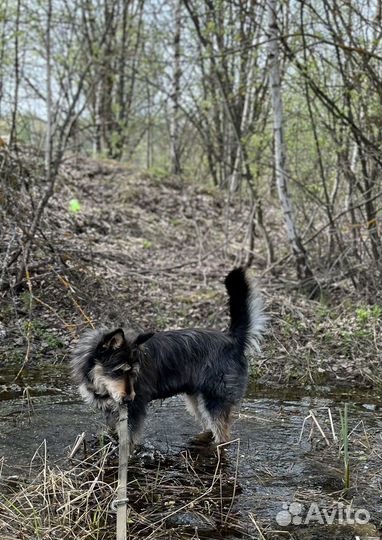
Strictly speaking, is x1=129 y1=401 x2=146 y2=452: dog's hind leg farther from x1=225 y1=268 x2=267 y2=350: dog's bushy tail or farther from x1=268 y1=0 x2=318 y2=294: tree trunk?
x1=268 y1=0 x2=318 y2=294: tree trunk

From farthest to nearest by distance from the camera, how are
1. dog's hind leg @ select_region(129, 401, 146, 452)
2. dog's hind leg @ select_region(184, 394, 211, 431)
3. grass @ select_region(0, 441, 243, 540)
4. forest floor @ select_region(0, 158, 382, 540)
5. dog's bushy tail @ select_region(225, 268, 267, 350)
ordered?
dog's hind leg @ select_region(184, 394, 211, 431)
dog's bushy tail @ select_region(225, 268, 267, 350)
dog's hind leg @ select_region(129, 401, 146, 452)
forest floor @ select_region(0, 158, 382, 540)
grass @ select_region(0, 441, 243, 540)

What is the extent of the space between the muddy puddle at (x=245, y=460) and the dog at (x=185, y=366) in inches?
14.8

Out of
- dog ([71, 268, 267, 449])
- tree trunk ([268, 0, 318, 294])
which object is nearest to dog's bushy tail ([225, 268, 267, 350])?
dog ([71, 268, 267, 449])

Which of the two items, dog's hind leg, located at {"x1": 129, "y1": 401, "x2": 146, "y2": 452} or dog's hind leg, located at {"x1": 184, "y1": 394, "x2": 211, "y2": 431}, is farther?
dog's hind leg, located at {"x1": 184, "y1": 394, "x2": 211, "y2": 431}

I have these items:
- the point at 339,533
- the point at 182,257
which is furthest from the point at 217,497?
the point at 182,257

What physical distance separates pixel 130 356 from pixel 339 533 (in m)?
2.14

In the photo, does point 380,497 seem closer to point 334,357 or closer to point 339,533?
point 339,533

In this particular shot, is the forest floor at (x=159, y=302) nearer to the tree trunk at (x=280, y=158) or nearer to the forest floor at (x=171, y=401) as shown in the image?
the forest floor at (x=171, y=401)

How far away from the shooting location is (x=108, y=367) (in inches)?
199

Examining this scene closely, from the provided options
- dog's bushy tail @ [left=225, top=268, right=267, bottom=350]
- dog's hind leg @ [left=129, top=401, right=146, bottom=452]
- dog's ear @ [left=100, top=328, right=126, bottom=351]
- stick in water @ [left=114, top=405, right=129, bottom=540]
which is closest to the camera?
stick in water @ [left=114, top=405, right=129, bottom=540]

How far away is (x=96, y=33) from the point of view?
64.2 feet

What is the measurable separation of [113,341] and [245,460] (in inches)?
65.1

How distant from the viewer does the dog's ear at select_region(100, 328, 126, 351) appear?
4876 mm

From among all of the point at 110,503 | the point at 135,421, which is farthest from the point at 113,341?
the point at 110,503
